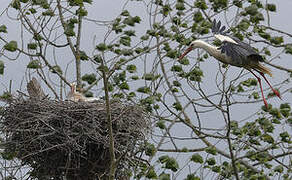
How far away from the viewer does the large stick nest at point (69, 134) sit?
406 inches

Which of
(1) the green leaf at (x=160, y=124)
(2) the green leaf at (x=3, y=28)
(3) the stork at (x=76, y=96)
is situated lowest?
(1) the green leaf at (x=160, y=124)

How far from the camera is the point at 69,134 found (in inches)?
401

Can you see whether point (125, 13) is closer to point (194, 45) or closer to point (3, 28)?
point (194, 45)

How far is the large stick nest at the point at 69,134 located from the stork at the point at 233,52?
1569 mm

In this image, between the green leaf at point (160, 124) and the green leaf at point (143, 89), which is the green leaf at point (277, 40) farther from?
the green leaf at point (160, 124)

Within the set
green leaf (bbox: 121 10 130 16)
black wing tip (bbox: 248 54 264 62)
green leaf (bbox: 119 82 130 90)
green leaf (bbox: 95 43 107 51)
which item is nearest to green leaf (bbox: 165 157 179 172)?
green leaf (bbox: 95 43 107 51)

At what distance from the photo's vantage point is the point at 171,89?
11.7 metres

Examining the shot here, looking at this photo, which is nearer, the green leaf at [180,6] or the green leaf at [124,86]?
the green leaf at [124,86]

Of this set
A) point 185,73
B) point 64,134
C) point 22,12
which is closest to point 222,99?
point 185,73

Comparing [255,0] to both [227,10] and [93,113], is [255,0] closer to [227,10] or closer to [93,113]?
[227,10]

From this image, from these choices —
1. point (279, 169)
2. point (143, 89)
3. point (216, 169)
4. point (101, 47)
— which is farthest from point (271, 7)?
point (101, 47)

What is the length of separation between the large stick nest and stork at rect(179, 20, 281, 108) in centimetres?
157

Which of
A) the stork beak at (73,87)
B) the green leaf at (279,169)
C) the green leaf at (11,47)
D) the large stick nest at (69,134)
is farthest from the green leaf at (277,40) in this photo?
the green leaf at (11,47)

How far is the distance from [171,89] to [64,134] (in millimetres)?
2182
